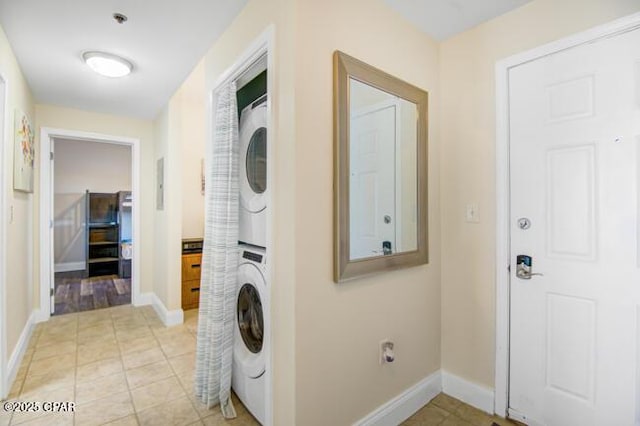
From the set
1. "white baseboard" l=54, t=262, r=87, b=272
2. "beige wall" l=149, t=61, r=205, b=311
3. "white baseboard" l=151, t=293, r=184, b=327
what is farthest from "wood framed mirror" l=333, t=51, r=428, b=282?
"white baseboard" l=54, t=262, r=87, b=272

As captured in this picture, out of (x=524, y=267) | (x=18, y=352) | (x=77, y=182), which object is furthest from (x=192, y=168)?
(x=524, y=267)

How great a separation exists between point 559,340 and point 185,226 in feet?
13.0

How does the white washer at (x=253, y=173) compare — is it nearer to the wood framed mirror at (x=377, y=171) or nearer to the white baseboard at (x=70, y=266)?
the wood framed mirror at (x=377, y=171)

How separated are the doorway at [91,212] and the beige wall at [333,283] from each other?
16.7 ft

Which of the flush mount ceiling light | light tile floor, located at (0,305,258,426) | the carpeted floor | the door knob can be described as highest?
the flush mount ceiling light

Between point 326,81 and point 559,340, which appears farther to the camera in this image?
point 559,340

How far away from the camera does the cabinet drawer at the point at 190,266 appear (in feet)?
12.2

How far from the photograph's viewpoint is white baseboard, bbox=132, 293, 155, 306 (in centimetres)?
398

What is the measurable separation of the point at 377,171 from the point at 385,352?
40.1 inches

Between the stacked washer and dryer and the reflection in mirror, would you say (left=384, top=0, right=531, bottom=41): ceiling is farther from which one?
the stacked washer and dryer

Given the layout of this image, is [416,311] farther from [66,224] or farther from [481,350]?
[66,224]

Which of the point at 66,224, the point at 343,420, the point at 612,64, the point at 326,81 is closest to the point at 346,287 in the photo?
the point at 343,420

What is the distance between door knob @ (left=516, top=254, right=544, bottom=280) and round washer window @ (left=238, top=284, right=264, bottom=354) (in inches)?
59.6

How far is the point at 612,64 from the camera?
1484 mm
